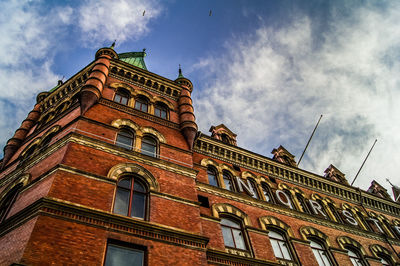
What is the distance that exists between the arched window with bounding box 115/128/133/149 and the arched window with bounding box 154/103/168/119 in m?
3.18

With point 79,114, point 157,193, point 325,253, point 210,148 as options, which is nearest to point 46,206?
point 157,193

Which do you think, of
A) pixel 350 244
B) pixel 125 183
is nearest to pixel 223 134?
pixel 350 244

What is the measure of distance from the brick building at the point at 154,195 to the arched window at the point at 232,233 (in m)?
0.06

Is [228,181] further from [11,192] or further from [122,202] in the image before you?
[11,192]

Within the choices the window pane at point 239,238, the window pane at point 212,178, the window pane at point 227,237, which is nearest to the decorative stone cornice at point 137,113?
the window pane at point 212,178

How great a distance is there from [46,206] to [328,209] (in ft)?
58.5

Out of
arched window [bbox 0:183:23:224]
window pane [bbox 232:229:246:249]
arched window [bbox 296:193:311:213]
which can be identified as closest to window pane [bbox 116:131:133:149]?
arched window [bbox 0:183:23:224]

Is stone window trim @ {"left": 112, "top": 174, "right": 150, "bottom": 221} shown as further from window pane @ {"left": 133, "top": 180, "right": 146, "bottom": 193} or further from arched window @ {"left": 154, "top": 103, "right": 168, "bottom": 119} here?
arched window @ {"left": 154, "top": 103, "right": 168, "bottom": 119}

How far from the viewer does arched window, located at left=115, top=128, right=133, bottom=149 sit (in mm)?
13461

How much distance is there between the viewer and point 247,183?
17.4m

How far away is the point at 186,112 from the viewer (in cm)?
1769

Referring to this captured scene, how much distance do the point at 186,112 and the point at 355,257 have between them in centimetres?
1357

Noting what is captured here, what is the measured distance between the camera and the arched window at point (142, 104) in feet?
55.8

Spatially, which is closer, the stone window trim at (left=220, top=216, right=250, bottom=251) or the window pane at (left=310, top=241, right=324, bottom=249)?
the stone window trim at (left=220, top=216, right=250, bottom=251)
